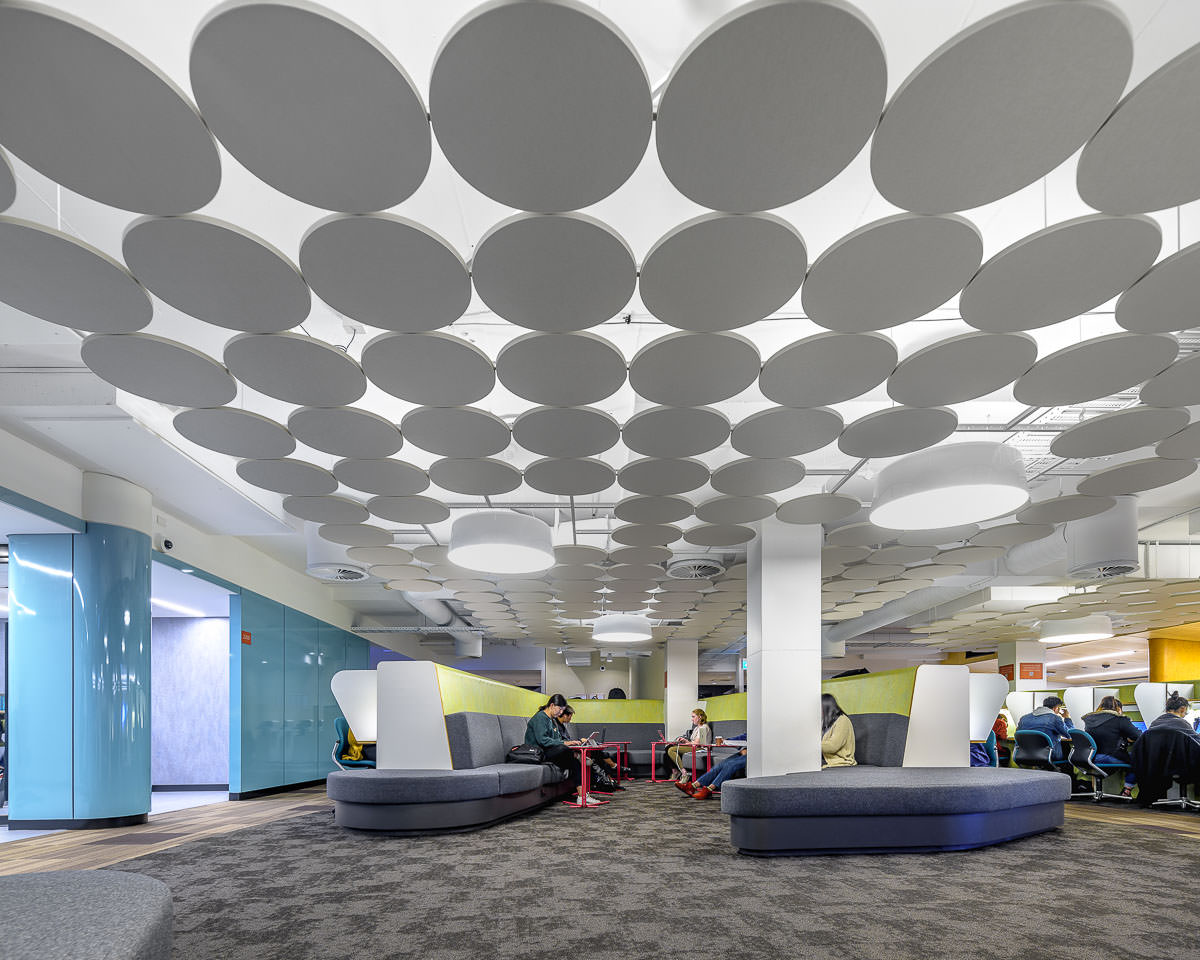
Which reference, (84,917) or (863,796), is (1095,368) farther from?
(84,917)

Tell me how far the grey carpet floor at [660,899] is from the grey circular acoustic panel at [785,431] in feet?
10.3

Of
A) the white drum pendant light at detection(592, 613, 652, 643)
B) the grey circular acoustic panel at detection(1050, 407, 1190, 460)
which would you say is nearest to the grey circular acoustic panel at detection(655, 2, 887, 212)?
the grey circular acoustic panel at detection(1050, 407, 1190, 460)

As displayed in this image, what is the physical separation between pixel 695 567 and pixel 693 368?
20.2ft

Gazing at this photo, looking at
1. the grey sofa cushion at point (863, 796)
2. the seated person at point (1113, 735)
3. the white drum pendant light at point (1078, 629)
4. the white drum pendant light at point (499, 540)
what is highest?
the white drum pendant light at point (499, 540)

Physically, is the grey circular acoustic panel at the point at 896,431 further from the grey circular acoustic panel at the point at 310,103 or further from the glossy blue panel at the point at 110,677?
the glossy blue panel at the point at 110,677

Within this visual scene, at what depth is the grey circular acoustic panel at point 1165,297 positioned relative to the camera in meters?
4.07

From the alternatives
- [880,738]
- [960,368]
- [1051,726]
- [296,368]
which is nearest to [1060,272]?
[960,368]

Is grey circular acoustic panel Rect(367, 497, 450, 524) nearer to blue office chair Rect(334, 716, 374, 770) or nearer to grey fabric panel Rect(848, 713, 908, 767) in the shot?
blue office chair Rect(334, 716, 374, 770)

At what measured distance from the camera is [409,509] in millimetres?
8555

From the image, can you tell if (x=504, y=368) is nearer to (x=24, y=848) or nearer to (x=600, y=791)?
(x=24, y=848)

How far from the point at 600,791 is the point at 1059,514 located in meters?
7.34

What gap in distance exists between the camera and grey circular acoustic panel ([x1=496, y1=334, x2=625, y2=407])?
495 cm

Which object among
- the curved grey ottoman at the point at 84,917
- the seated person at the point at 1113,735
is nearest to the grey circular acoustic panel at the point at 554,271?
the curved grey ottoman at the point at 84,917

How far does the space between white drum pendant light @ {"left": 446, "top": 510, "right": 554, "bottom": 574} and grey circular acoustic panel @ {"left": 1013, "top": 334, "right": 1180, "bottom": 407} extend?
4677 millimetres
